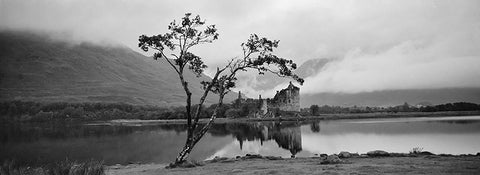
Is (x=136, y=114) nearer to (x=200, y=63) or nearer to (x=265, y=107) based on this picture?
(x=265, y=107)

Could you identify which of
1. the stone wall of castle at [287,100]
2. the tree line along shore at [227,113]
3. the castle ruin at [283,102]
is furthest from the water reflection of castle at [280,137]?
the stone wall of castle at [287,100]

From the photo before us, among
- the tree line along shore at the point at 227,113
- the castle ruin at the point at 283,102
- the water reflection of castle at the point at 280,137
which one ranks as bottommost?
the water reflection of castle at the point at 280,137

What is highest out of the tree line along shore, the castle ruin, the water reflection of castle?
the castle ruin

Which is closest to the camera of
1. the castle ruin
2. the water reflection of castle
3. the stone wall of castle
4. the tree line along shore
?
the water reflection of castle

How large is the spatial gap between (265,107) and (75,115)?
9751 cm

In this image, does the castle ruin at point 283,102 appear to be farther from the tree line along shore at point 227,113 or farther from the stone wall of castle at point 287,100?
the tree line along shore at point 227,113

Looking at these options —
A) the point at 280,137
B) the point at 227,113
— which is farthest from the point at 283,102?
the point at 280,137

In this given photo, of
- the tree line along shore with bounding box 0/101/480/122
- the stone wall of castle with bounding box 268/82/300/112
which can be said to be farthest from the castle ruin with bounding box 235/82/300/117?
the tree line along shore with bounding box 0/101/480/122

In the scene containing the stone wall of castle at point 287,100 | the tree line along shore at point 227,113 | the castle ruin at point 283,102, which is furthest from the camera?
the stone wall of castle at point 287,100

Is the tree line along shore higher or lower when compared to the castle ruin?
lower

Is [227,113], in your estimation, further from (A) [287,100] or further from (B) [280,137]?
(B) [280,137]

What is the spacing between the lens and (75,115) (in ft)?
613

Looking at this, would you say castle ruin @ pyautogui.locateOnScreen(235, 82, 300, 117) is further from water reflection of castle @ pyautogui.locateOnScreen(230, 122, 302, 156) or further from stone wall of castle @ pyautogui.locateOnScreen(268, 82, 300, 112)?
water reflection of castle @ pyautogui.locateOnScreen(230, 122, 302, 156)

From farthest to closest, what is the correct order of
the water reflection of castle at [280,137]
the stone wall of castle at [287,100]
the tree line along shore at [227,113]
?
1. the stone wall of castle at [287,100]
2. the tree line along shore at [227,113]
3. the water reflection of castle at [280,137]
